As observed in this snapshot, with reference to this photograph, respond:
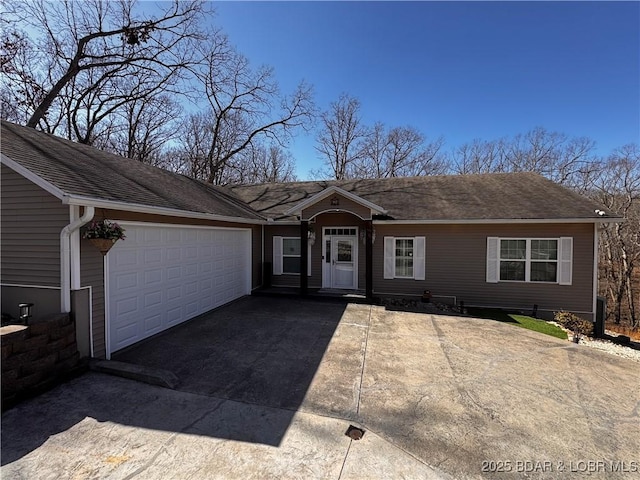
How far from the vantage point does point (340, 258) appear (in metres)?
10.9

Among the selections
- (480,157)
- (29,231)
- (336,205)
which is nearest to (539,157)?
(480,157)

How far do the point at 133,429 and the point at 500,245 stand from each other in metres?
10.1

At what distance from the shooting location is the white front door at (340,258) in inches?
424

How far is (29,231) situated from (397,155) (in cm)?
2396

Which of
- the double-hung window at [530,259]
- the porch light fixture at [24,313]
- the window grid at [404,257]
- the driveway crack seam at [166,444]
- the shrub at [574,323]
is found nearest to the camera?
the driveway crack seam at [166,444]

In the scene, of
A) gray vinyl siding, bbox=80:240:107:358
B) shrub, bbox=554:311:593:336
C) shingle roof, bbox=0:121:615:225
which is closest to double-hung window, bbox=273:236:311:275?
shingle roof, bbox=0:121:615:225

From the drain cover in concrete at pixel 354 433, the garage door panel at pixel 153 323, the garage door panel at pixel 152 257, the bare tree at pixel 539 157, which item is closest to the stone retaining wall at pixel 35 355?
the garage door panel at pixel 153 323

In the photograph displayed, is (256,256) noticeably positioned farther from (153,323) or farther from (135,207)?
(135,207)

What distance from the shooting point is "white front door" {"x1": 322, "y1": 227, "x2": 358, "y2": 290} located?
10.8 metres

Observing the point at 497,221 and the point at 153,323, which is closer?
the point at 153,323

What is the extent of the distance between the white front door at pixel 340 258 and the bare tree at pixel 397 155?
14800 millimetres

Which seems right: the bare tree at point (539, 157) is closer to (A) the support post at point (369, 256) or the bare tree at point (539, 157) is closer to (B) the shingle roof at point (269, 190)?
(B) the shingle roof at point (269, 190)

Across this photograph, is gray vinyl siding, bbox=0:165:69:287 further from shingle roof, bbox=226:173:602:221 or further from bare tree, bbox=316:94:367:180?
bare tree, bbox=316:94:367:180

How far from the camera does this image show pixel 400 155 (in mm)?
24547
